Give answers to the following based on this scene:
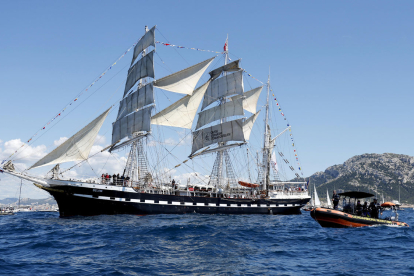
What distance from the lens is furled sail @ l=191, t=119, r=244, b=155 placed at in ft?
172

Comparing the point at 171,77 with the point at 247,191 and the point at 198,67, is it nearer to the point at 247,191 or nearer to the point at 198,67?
the point at 198,67

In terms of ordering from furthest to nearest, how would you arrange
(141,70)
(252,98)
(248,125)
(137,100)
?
(252,98) < (248,125) < (141,70) < (137,100)

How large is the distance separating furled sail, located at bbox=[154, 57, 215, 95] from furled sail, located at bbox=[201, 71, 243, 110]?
5.10m

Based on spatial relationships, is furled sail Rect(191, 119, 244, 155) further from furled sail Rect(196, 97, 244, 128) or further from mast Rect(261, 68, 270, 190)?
mast Rect(261, 68, 270, 190)

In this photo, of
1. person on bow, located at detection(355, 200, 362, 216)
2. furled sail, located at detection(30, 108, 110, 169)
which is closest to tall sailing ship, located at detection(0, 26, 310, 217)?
furled sail, located at detection(30, 108, 110, 169)

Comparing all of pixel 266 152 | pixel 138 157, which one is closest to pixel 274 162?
pixel 266 152

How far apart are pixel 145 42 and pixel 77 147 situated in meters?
18.8

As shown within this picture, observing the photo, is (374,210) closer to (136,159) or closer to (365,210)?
(365,210)

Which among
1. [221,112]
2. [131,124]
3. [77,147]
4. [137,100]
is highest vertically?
[221,112]

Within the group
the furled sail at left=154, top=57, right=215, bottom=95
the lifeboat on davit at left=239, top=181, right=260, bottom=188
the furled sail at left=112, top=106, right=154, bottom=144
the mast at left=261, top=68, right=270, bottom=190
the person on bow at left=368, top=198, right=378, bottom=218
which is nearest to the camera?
the person on bow at left=368, top=198, right=378, bottom=218

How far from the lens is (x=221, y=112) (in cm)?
5394

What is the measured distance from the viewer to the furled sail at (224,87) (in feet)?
175

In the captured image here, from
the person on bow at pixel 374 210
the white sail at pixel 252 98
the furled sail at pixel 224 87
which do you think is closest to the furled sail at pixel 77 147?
the furled sail at pixel 224 87

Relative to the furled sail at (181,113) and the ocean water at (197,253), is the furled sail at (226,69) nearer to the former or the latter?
the furled sail at (181,113)
